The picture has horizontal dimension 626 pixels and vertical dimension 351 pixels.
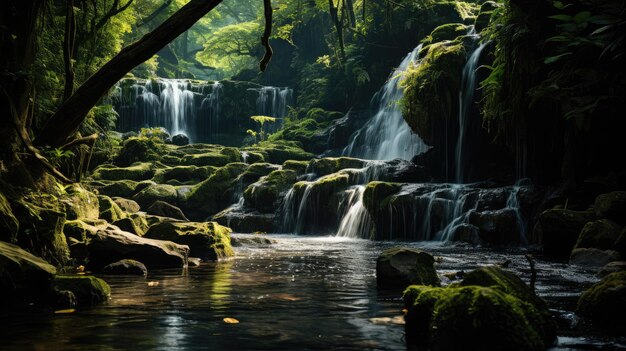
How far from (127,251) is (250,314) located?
14.4ft

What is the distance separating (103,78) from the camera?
728 centimetres

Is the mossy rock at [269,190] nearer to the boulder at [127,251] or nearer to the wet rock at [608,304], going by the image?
the boulder at [127,251]

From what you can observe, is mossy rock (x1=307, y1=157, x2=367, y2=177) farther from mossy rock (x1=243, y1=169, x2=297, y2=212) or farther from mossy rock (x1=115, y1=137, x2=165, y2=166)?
mossy rock (x1=115, y1=137, x2=165, y2=166)

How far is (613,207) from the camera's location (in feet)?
33.6

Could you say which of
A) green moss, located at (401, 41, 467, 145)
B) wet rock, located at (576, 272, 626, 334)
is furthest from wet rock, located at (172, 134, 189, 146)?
wet rock, located at (576, 272, 626, 334)

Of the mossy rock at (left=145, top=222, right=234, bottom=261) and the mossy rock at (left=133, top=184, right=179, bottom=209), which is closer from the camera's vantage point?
the mossy rock at (left=145, top=222, right=234, bottom=261)

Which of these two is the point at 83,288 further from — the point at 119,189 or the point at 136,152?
the point at 136,152

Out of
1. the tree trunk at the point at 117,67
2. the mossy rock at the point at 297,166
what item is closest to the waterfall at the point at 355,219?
the mossy rock at the point at 297,166

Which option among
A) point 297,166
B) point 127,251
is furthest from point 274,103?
point 127,251

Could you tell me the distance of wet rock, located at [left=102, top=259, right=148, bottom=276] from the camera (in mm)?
8258

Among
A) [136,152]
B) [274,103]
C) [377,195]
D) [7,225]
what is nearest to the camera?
[7,225]

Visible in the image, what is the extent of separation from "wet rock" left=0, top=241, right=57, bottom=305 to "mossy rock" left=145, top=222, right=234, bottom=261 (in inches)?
193

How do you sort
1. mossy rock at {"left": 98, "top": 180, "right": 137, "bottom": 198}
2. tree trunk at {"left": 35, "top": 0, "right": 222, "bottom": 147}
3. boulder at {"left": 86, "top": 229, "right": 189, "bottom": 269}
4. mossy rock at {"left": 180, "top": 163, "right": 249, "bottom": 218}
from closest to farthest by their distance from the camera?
tree trunk at {"left": 35, "top": 0, "right": 222, "bottom": 147}
boulder at {"left": 86, "top": 229, "right": 189, "bottom": 269}
mossy rock at {"left": 98, "top": 180, "right": 137, "bottom": 198}
mossy rock at {"left": 180, "top": 163, "right": 249, "bottom": 218}

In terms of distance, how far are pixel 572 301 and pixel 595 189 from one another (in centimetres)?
775
